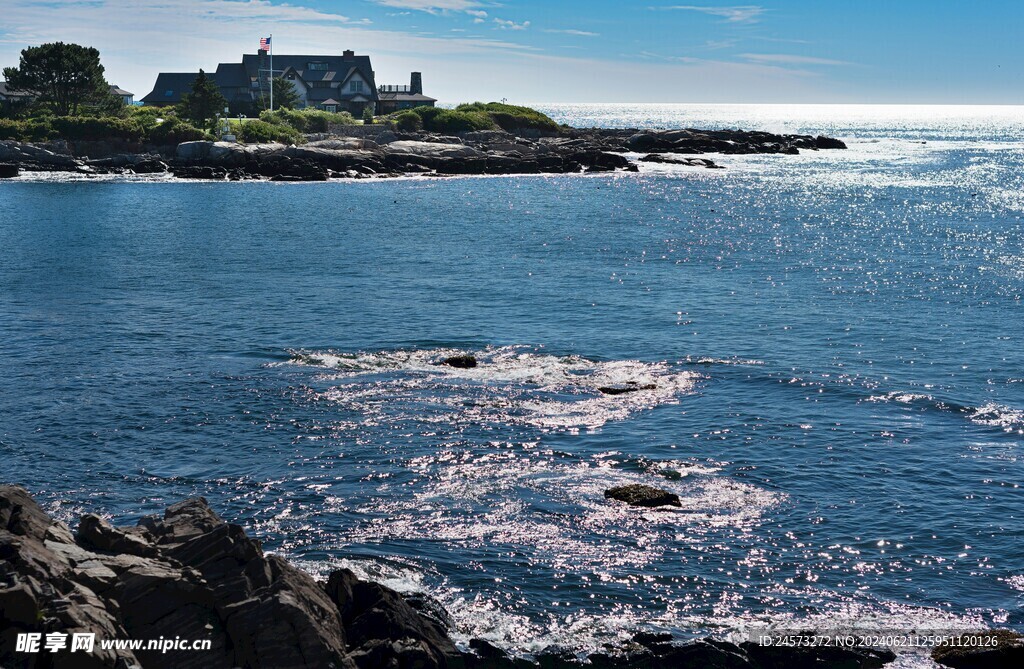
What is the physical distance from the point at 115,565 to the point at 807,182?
15428 cm

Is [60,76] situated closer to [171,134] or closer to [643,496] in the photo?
[171,134]

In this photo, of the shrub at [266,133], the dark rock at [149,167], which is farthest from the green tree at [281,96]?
the dark rock at [149,167]

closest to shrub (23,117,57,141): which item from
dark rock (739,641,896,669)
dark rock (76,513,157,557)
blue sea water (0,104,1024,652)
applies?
blue sea water (0,104,1024,652)

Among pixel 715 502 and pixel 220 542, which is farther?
pixel 715 502

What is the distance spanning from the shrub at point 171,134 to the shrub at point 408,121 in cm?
4534

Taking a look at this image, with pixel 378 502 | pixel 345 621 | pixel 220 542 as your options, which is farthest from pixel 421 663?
pixel 378 502

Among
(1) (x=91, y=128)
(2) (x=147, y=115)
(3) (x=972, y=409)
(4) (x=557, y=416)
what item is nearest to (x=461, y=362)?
(4) (x=557, y=416)

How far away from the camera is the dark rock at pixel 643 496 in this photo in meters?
31.7

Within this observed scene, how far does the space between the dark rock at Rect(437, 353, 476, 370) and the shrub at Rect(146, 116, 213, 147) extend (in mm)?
125213

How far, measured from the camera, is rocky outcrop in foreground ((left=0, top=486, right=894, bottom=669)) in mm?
18812

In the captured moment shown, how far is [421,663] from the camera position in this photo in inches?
841

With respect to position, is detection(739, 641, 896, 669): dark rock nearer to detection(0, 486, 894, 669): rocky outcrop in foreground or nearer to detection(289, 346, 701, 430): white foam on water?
detection(0, 486, 894, 669): rocky outcrop in foreground

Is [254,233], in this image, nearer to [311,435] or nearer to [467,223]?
[467,223]

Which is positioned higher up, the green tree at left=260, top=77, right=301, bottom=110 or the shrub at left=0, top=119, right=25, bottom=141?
the green tree at left=260, top=77, right=301, bottom=110
